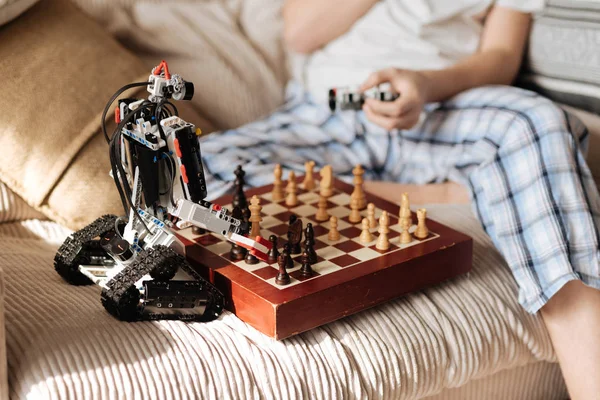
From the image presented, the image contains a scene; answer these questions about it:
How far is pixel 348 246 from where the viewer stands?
117cm

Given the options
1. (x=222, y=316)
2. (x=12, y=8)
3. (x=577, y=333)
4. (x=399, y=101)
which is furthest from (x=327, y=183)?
(x=12, y=8)

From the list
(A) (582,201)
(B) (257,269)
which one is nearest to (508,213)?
(A) (582,201)

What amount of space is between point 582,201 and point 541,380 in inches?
14.3

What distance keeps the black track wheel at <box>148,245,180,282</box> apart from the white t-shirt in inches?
31.4

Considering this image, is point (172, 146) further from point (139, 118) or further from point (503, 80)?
point (503, 80)

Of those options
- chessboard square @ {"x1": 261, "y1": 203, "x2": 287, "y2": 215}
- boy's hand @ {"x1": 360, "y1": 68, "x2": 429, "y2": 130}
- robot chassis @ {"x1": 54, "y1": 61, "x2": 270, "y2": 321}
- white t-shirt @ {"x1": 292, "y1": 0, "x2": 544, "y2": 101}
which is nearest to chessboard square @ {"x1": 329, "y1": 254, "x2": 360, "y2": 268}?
robot chassis @ {"x1": 54, "y1": 61, "x2": 270, "y2": 321}

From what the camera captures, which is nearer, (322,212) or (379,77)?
(322,212)

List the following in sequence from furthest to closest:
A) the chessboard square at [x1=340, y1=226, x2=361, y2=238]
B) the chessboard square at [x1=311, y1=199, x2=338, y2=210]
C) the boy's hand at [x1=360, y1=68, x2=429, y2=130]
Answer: the boy's hand at [x1=360, y1=68, x2=429, y2=130] → the chessboard square at [x1=311, y1=199, x2=338, y2=210] → the chessboard square at [x1=340, y1=226, x2=361, y2=238]

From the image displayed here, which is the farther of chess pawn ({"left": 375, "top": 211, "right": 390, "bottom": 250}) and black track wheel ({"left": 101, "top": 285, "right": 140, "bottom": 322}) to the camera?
chess pawn ({"left": 375, "top": 211, "right": 390, "bottom": 250})

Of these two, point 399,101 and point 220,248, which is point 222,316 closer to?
point 220,248

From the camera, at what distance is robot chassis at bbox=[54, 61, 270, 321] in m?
0.99

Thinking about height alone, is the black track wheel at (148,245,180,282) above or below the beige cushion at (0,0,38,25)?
below

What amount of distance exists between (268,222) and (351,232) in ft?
0.47

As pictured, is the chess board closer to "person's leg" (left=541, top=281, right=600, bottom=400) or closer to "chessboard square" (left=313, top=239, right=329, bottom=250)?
"chessboard square" (left=313, top=239, right=329, bottom=250)
